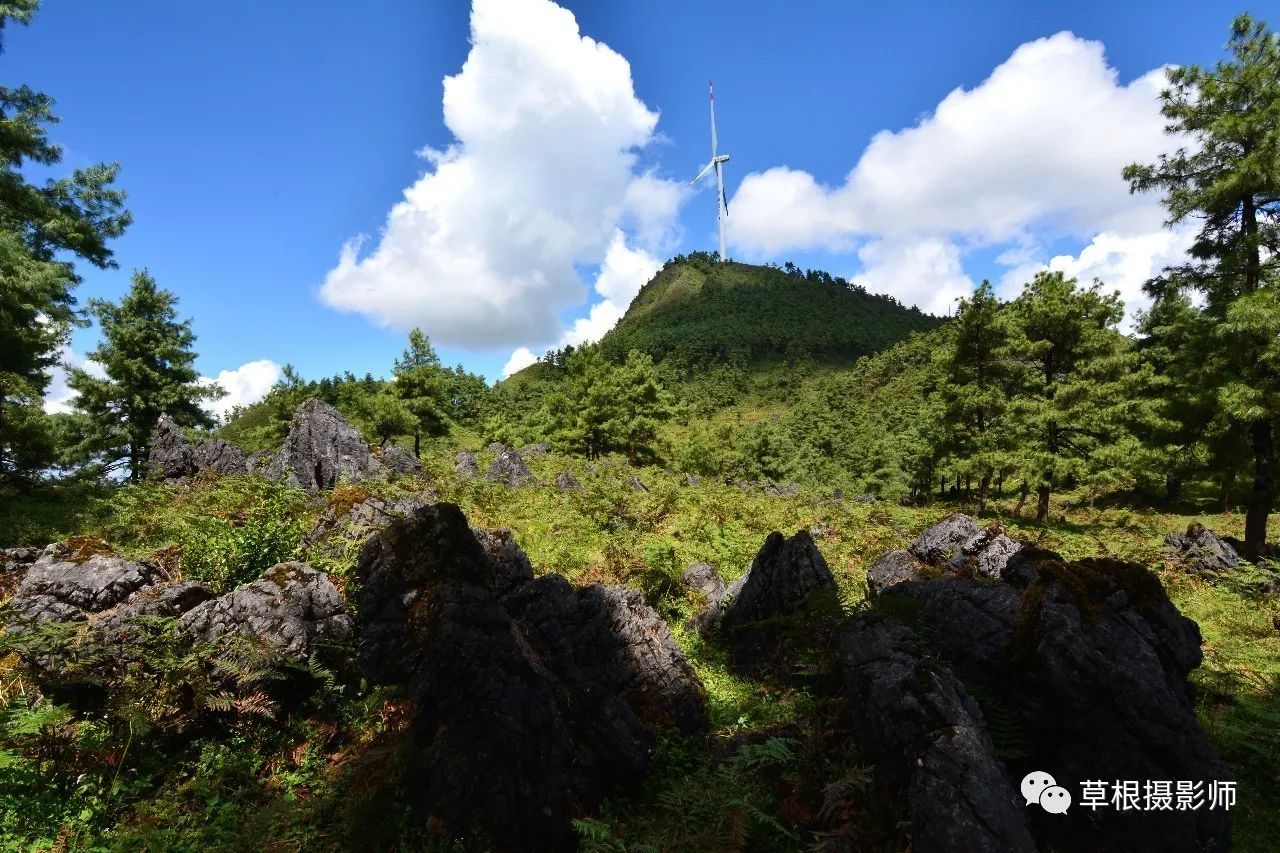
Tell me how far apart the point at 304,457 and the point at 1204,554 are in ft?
87.7

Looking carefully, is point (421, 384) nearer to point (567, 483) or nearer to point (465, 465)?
point (465, 465)

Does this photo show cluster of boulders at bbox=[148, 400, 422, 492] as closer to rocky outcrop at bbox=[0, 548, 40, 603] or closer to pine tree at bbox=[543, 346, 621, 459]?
rocky outcrop at bbox=[0, 548, 40, 603]

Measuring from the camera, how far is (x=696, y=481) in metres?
28.3

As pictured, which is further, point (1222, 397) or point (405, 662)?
point (1222, 397)

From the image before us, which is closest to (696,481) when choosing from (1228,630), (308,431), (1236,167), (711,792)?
(308,431)

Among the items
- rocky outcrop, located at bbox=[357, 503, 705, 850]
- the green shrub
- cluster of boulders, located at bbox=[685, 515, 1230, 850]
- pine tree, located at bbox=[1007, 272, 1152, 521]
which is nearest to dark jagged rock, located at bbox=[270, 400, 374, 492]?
the green shrub

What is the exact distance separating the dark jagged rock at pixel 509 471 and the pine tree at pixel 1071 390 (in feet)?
63.5

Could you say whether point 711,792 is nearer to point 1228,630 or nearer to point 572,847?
point 572,847

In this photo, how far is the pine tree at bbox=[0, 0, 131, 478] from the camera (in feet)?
42.3

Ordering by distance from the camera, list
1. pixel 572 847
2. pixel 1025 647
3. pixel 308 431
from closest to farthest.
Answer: pixel 572 847 < pixel 1025 647 < pixel 308 431

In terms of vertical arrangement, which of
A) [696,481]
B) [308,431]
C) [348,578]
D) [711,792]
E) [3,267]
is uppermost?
[3,267]

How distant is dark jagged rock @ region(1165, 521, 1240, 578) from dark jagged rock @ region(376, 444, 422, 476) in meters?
23.3

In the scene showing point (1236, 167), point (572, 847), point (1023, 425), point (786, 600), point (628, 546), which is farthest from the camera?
point (1023, 425)

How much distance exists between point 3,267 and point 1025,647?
2022cm
